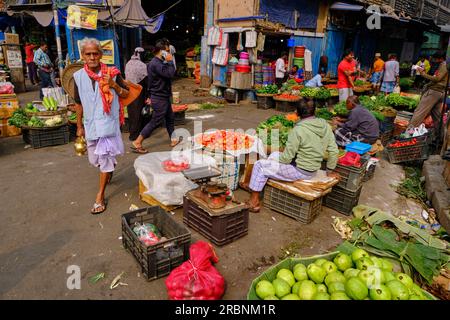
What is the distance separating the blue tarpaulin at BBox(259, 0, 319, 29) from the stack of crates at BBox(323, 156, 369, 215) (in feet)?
31.8

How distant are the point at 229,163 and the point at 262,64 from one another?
355 inches

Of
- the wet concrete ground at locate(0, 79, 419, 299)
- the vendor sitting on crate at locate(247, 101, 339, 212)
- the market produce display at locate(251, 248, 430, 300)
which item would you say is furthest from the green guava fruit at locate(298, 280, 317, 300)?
the vendor sitting on crate at locate(247, 101, 339, 212)

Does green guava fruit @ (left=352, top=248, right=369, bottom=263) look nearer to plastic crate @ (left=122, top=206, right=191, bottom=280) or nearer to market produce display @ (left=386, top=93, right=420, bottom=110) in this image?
plastic crate @ (left=122, top=206, right=191, bottom=280)

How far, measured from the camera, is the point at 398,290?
246 cm

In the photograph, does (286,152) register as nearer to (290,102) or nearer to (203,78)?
(290,102)

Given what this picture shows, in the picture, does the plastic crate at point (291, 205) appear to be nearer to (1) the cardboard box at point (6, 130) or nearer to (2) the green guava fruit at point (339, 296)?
(2) the green guava fruit at point (339, 296)

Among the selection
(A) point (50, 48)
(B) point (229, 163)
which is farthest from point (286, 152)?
(A) point (50, 48)

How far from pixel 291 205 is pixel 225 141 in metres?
1.49

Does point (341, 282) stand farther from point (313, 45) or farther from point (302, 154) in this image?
point (313, 45)

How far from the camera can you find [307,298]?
251 cm

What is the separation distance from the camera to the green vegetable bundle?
6855 millimetres

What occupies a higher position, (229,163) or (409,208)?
(229,163)

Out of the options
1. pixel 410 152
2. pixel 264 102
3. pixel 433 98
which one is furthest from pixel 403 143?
pixel 264 102
